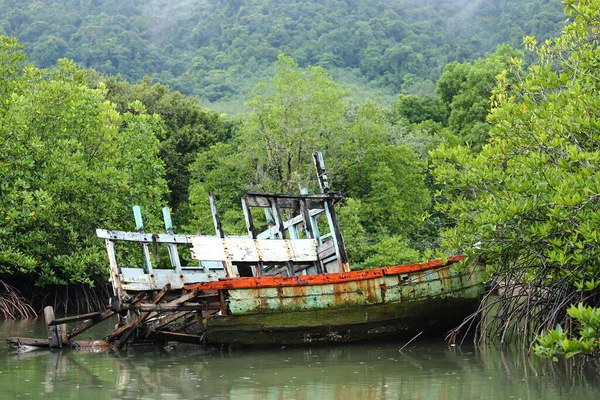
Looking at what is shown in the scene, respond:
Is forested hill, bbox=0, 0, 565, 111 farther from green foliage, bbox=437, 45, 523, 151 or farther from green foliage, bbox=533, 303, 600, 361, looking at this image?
green foliage, bbox=533, 303, 600, 361

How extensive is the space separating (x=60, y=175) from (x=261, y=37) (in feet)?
254

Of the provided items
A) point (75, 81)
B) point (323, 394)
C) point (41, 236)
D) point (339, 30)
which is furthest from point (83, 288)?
point (339, 30)

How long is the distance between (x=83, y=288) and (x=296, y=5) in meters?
86.9

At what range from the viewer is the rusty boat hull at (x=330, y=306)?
15094 mm

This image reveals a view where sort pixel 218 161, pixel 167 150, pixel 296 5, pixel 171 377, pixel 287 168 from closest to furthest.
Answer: pixel 171 377, pixel 287 168, pixel 218 161, pixel 167 150, pixel 296 5

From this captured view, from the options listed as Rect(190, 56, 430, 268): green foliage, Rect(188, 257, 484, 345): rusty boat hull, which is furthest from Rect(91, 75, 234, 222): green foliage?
Rect(188, 257, 484, 345): rusty boat hull

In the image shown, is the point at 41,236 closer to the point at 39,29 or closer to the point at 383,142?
the point at 383,142

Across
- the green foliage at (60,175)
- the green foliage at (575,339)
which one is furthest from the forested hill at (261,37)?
the green foliage at (575,339)

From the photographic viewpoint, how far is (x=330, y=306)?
1532 centimetres

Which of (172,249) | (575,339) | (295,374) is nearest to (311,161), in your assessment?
(172,249)

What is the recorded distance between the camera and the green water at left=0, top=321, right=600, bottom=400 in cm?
1073

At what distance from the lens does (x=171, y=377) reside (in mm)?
12375

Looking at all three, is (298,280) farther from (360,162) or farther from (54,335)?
(360,162)

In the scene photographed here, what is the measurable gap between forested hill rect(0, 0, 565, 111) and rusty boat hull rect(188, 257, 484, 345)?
62129 mm
